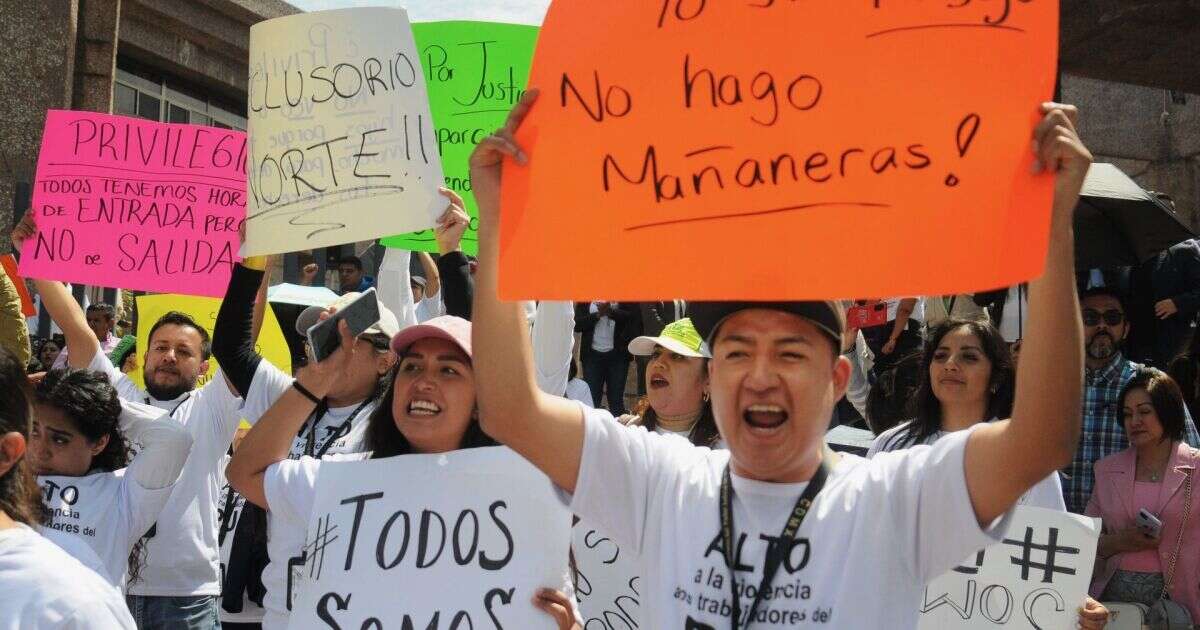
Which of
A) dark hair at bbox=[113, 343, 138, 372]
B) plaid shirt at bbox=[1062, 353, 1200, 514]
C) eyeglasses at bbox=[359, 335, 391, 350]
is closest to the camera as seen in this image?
eyeglasses at bbox=[359, 335, 391, 350]

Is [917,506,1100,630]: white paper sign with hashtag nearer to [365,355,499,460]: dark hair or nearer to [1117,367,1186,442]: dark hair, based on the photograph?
[365,355,499,460]: dark hair

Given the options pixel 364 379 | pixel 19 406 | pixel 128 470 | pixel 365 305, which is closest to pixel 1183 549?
pixel 364 379

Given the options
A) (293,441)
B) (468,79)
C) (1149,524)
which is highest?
(468,79)

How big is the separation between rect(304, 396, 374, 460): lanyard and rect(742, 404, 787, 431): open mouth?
2382 mm

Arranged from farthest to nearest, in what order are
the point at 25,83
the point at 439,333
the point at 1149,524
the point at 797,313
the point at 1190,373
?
the point at 25,83, the point at 1190,373, the point at 1149,524, the point at 439,333, the point at 797,313

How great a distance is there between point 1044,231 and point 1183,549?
4429 mm

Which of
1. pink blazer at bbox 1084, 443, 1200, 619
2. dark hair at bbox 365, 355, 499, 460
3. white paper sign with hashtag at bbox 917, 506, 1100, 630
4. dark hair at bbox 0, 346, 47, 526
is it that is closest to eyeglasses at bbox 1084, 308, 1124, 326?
pink blazer at bbox 1084, 443, 1200, 619

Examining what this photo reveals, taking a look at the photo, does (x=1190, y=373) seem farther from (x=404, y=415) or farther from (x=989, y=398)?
(x=404, y=415)

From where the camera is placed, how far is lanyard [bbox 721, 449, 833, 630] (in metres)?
2.17

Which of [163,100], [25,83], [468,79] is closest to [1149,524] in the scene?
[468,79]

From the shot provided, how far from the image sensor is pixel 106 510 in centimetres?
432

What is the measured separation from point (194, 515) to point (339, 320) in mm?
1866

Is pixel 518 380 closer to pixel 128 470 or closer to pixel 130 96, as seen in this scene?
pixel 128 470

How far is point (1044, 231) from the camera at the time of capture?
80.4 inches
